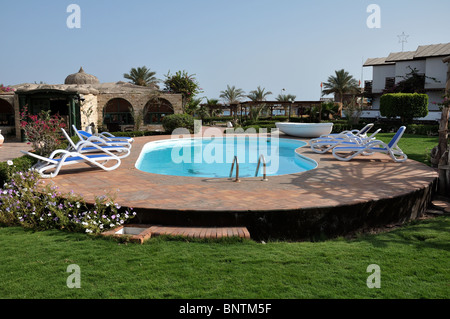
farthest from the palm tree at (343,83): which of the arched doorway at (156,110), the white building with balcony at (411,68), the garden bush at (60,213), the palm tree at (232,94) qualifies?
the garden bush at (60,213)

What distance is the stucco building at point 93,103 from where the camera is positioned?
16.3 meters

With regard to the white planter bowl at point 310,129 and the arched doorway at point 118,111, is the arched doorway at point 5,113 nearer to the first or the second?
the arched doorway at point 118,111

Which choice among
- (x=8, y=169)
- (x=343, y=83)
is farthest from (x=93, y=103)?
(x=343, y=83)

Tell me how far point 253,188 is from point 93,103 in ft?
58.9

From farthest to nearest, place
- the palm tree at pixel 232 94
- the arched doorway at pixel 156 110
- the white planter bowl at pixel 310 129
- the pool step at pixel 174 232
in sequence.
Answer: the palm tree at pixel 232 94 < the arched doorway at pixel 156 110 < the white planter bowl at pixel 310 129 < the pool step at pixel 174 232

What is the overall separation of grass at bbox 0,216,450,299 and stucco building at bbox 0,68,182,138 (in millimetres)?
13931

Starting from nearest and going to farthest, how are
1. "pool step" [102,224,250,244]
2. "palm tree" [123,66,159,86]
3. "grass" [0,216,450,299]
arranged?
"grass" [0,216,450,299]
"pool step" [102,224,250,244]
"palm tree" [123,66,159,86]

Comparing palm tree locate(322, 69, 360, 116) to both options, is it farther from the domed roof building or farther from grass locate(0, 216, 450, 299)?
grass locate(0, 216, 450, 299)

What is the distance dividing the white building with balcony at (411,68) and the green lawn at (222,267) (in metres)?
27.2

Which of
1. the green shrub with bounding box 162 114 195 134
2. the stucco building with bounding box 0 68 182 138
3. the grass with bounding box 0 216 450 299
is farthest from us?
the green shrub with bounding box 162 114 195 134

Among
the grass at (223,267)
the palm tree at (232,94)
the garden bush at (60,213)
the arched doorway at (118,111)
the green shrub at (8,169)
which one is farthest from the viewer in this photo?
the palm tree at (232,94)

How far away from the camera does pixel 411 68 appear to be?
32.2m

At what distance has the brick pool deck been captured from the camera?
4.93 metres

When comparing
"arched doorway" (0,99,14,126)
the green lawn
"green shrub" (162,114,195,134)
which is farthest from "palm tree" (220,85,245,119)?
the green lawn
